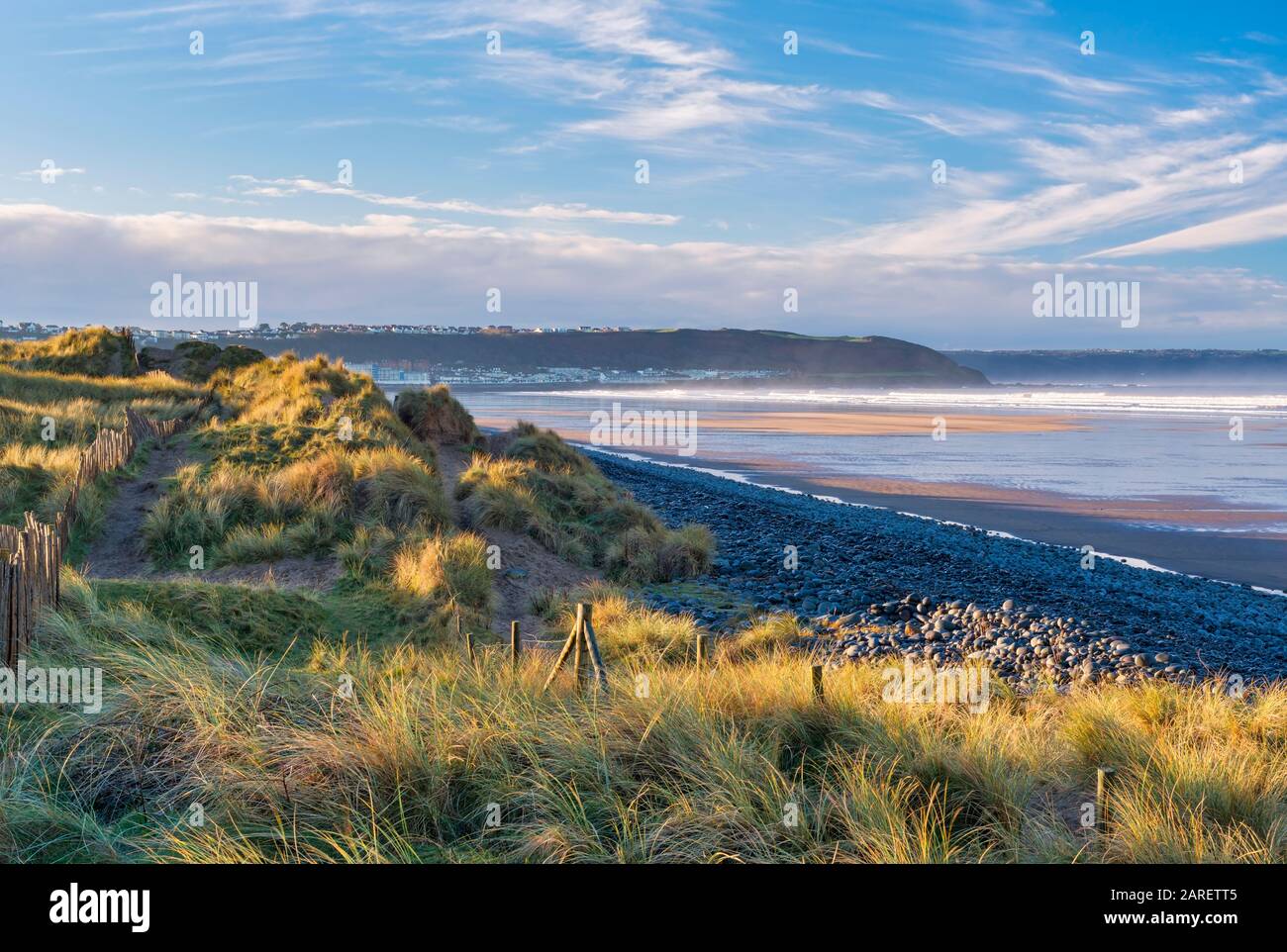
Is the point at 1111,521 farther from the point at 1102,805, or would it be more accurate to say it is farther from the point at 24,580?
the point at 24,580

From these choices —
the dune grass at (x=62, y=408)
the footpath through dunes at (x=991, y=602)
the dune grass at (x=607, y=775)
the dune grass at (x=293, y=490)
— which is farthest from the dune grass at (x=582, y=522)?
the dune grass at (x=607, y=775)

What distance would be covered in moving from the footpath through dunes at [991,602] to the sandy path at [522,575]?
72.5 inches

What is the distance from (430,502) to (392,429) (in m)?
5.58

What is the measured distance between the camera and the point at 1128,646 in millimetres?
10008

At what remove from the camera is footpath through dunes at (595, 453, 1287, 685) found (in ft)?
32.5

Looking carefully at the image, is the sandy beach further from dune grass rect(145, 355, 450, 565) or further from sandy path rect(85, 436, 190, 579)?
sandy path rect(85, 436, 190, 579)

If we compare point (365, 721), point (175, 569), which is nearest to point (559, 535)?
point (175, 569)

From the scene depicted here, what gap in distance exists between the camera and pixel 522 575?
43.7 feet

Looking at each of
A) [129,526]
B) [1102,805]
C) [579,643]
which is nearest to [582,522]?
[129,526]

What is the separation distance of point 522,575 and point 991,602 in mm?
6439

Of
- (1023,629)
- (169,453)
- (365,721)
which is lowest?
(1023,629)

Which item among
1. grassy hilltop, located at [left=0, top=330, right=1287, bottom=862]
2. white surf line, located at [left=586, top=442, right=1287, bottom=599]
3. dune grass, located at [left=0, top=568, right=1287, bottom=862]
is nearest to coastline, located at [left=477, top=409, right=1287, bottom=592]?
white surf line, located at [left=586, top=442, right=1287, bottom=599]

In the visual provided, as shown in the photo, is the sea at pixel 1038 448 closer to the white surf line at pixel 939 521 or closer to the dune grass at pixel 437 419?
the white surf line at pixel 939 521
